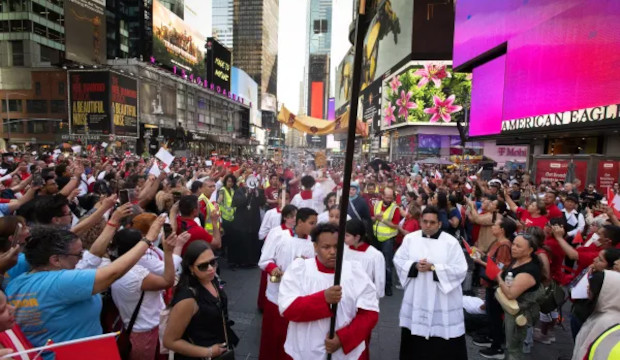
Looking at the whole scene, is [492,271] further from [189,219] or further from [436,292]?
[189,219]

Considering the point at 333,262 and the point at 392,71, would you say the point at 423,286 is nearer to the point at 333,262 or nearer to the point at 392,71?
the point at 333,262

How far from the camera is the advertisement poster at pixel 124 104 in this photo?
38.1m

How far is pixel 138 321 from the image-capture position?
10.0ft

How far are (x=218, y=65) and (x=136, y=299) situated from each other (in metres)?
74.9

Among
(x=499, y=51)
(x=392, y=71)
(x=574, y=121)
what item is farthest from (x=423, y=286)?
(x=392, y=71)

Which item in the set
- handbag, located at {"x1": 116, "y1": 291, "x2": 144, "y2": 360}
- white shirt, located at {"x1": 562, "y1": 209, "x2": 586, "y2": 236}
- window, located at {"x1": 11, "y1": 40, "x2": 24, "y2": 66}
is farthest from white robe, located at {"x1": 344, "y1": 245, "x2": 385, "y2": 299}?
window, located at {"x1": 11, "y1": 40, "x2": 24, "y2": 66}

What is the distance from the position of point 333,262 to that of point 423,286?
5.59 ft

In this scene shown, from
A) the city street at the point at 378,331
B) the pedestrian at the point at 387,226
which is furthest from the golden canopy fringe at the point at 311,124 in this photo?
the city street at the point at 378,331

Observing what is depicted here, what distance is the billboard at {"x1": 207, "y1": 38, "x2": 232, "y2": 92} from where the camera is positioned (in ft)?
229

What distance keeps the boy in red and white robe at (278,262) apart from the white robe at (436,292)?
1137 mm

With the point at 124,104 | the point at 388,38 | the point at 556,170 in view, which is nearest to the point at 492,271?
the point at 556,170

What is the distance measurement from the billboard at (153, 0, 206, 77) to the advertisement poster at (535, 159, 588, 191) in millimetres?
47115

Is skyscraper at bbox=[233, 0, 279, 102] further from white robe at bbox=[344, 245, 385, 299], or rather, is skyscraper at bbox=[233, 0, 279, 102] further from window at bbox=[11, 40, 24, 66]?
white robe at bbox=[344, 245, 385, 299]

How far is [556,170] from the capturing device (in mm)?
15797
